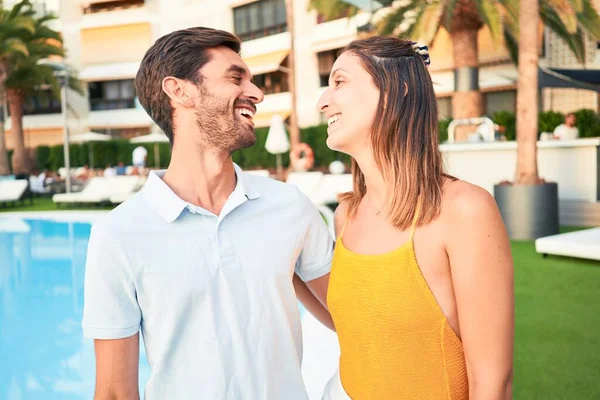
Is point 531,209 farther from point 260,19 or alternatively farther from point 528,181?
point 260,19

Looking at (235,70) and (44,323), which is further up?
(235,70)

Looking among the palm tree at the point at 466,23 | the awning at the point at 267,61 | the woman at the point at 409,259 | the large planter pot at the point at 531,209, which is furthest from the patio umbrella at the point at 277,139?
the woman at the point at 409,259

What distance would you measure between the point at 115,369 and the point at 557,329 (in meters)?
4.57

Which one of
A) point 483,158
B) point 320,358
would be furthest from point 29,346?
point 483,158

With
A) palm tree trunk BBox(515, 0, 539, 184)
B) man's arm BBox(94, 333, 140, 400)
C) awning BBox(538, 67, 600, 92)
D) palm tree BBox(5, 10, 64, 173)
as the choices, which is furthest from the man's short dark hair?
palm tree BBox(5, 10, 64, 173)

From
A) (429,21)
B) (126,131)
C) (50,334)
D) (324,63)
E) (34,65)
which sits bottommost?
(50,334)

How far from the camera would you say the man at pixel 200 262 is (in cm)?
184

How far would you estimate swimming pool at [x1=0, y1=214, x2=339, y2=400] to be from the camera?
5.23 m

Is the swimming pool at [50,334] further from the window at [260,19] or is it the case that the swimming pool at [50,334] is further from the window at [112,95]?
the window at [112,95]

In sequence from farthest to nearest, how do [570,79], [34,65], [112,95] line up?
[112,95]
[34,65]
[570,79]

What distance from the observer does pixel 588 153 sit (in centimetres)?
1185

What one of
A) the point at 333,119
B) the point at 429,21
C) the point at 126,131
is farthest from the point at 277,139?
the point at 126,131

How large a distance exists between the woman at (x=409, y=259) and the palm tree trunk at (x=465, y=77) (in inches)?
570

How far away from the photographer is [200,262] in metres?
1.88
